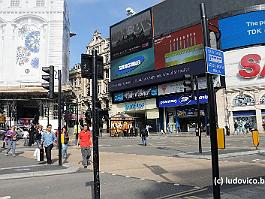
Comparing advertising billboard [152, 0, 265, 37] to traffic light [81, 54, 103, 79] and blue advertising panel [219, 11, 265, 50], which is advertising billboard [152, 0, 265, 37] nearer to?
blue advertising panel [219, 11, 265, 50]

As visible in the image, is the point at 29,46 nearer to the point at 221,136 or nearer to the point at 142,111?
the point at 142,111

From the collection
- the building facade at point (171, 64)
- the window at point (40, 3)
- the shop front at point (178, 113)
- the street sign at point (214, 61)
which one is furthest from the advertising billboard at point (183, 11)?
the street sign at point (214, 61)

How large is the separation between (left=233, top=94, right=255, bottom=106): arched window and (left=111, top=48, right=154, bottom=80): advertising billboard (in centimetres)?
1696

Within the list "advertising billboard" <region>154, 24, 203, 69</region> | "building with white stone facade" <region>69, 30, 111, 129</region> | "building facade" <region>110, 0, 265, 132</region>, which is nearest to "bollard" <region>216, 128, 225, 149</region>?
"building facade" <region>110, 0, 265, 132</region>

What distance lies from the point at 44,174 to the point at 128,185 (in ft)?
13.2

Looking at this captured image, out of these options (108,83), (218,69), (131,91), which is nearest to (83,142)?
(218,69)

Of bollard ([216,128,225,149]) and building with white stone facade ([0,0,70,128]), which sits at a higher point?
building with white stone facade ([0,0,70,128])

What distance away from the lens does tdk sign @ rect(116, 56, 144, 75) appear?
63487 millimetres

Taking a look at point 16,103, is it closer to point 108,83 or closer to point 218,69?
point 108,83

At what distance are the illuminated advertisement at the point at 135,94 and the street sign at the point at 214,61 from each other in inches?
2107

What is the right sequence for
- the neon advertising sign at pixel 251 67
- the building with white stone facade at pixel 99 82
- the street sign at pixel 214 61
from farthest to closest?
the building with white stone facade at pixel 99 82 → the neon advertising sign at pixel 251 67 → the street sign at pixel 214 61

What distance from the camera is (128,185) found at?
9.96 m

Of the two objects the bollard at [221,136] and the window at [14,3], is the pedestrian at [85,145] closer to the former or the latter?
the bollard at [221,136]

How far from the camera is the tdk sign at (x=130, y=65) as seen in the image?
208ft
